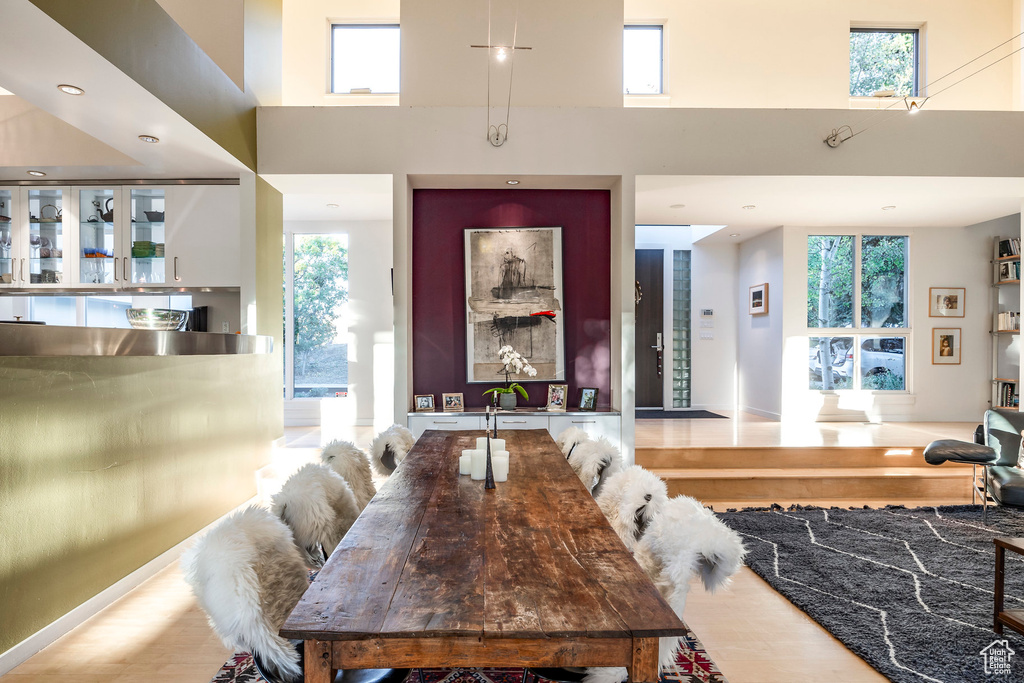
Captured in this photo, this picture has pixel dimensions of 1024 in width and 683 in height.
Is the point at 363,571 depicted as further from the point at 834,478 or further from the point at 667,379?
the point at 667,379

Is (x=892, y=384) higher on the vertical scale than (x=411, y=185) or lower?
lower

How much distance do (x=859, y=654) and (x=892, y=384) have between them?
20.1 ft

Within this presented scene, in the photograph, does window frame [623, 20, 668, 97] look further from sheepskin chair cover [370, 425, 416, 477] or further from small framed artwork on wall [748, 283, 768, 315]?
sheepskin chair cover [370, 425, 416, 477]

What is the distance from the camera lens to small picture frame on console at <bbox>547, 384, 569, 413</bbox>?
5027mm

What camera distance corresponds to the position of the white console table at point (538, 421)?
16.0 ft

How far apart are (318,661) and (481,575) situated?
383 mm

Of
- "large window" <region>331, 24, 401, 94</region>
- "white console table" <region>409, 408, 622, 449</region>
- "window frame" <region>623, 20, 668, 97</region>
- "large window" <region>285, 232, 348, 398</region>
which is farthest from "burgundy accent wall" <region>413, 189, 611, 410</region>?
"large window" <region>285, 232, 348, 398</region>

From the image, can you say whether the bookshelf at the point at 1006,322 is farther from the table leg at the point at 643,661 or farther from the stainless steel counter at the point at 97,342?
the stainless steel counter at the point at 97,342

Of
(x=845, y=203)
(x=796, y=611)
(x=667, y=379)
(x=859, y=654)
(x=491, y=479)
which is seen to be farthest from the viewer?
(x=667, y=379)

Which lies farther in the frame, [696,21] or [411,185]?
[696,21]

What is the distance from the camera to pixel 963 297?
738 centimetres

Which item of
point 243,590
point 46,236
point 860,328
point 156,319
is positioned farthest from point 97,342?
point 860,328

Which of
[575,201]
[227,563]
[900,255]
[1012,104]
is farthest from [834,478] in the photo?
[227,563]

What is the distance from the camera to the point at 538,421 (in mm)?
4895
